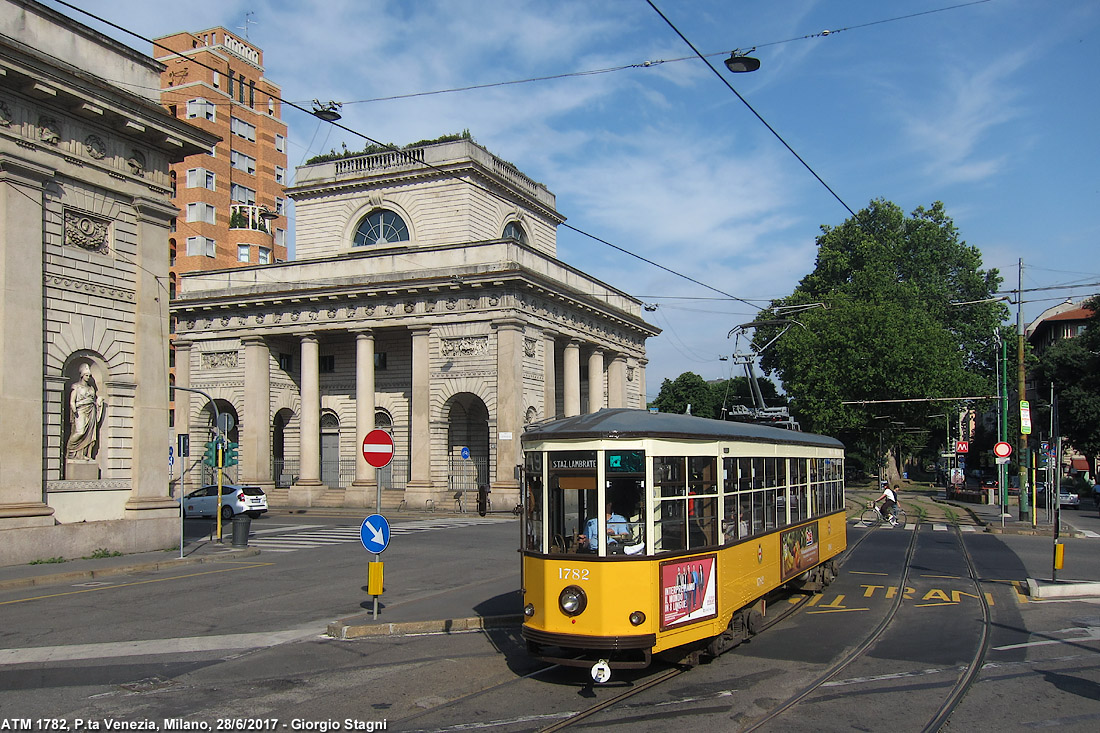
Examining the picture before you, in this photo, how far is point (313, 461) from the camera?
134 ft

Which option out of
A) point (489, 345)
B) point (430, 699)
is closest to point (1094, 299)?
point (489, 345)

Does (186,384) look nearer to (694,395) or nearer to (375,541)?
(375,541)

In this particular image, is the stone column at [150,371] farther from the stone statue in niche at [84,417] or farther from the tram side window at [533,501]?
the tram side window at [533,501]

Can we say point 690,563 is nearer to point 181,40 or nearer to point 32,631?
point 32,631

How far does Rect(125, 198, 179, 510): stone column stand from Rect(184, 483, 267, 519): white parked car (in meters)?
12.0

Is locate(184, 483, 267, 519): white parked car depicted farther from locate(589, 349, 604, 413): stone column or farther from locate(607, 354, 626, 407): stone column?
locate(607, 354, 626, 407): stone column

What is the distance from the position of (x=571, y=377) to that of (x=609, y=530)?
33.9 meters

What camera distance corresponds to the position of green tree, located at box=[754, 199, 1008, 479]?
171 ft

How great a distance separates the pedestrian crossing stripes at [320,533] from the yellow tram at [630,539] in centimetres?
1495

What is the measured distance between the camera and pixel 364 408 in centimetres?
3994

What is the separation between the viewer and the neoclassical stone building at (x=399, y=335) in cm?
3853

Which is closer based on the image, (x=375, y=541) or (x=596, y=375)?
(x=375, y=541)

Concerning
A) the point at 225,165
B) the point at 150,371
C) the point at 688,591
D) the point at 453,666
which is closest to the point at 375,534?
the point at 453,666

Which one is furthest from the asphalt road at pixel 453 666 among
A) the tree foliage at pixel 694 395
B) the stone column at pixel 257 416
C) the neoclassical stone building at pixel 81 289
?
the tree foliage at pixel 694 395
